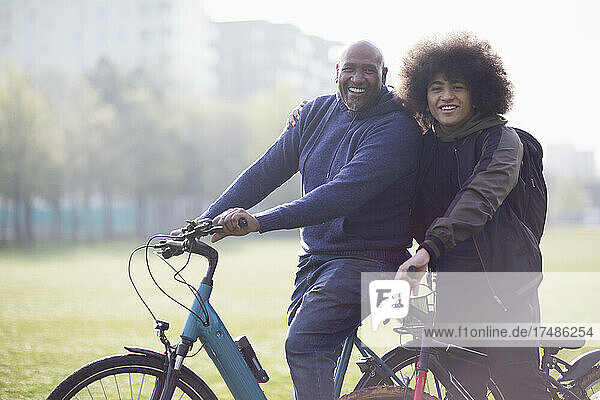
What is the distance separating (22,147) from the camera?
3084 cm

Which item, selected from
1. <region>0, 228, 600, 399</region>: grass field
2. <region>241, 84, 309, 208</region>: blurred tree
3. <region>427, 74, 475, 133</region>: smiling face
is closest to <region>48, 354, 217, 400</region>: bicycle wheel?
<region>427, 74, 475, 133</region>: smiling face

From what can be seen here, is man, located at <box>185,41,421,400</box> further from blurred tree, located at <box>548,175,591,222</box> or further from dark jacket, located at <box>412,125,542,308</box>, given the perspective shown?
blurred tree, located at <box>548,175,591,222</box>

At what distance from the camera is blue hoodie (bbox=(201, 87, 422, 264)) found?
93.0 inches

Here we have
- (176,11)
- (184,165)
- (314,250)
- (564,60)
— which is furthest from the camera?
(176,11)

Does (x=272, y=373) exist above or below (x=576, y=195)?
above

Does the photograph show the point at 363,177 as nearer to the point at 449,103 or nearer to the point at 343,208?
the point at 343,208

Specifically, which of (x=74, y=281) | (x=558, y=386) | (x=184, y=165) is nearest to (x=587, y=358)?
(x=558, y=386)

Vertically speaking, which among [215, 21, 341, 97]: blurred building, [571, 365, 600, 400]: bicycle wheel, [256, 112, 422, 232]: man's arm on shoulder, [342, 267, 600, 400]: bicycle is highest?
[215, 21, 341, 97]: blurred building

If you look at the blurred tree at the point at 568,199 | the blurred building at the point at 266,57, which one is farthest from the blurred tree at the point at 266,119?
the blurred tree at the point at 568,199

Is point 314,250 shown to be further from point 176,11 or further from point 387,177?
point 176,11

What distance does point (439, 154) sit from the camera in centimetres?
255

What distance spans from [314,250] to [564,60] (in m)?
21.6

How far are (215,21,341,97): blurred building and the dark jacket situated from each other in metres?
41.9

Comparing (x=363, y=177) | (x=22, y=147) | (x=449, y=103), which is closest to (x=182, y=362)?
(x=363, y=177)
